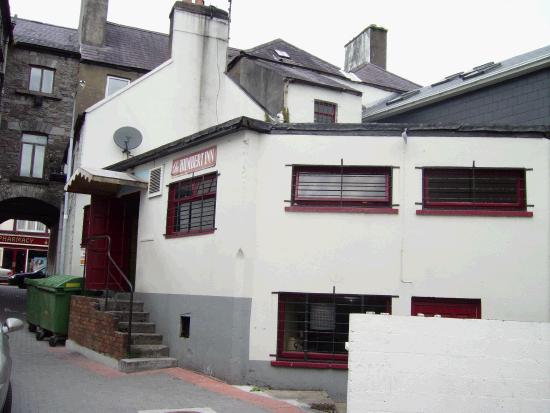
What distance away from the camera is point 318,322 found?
969cm

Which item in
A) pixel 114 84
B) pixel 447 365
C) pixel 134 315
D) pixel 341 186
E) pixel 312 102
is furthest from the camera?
pixel 114 84

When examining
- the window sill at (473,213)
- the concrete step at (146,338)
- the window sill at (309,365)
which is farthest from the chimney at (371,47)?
the window sill at (309,365)

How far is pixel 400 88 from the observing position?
25.8 m

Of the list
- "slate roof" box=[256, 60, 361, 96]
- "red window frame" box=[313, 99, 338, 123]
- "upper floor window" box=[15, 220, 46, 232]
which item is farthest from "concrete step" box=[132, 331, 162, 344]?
"upper floor window" box=[15, 220, 46, 232]

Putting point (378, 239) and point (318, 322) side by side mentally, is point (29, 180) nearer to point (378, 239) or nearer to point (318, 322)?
point (318, 322)

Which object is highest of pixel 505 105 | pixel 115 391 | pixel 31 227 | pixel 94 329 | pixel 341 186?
pixel 505 105

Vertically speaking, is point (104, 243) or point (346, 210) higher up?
point (346, 210)

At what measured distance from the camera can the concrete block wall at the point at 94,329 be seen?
10.6 metres

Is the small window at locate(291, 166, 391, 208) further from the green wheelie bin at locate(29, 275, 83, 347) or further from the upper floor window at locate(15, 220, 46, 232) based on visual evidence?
the upper floor window at locate(15, 220, 46, 232)

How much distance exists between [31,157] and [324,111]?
11514 millimetres

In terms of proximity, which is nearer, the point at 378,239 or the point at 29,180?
the point at 378,239

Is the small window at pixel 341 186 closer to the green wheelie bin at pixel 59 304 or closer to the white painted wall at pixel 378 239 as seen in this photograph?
the white painted wall at pixel 378 239

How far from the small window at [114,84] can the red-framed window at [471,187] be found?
52.8 feet

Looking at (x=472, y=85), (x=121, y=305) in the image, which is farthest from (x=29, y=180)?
(x=472, y=85)
